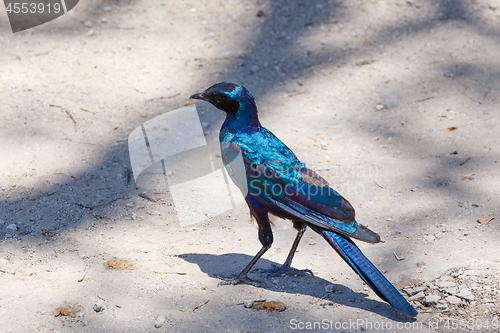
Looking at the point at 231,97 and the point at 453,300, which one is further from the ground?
the point at 231,97

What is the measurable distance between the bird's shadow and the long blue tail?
14cm

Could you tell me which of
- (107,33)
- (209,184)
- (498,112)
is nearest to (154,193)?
(209,184)

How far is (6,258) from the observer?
411 centimetres

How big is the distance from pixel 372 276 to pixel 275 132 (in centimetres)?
308

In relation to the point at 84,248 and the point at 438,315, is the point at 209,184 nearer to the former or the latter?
the point at 84,248

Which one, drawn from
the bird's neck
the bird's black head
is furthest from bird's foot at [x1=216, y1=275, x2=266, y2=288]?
the bird's black head

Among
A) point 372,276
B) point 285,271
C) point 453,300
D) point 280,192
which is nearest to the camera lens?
point 372,276

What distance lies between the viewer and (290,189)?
151 inches

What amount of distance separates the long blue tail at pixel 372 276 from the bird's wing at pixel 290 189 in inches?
3.1

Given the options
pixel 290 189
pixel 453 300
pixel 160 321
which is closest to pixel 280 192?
pixel 290 189

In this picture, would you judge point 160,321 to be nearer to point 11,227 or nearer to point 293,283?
point 293,283

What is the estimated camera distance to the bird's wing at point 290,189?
12.2 feet

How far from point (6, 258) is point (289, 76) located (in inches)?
177

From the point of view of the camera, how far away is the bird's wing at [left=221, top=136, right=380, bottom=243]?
146 inches
